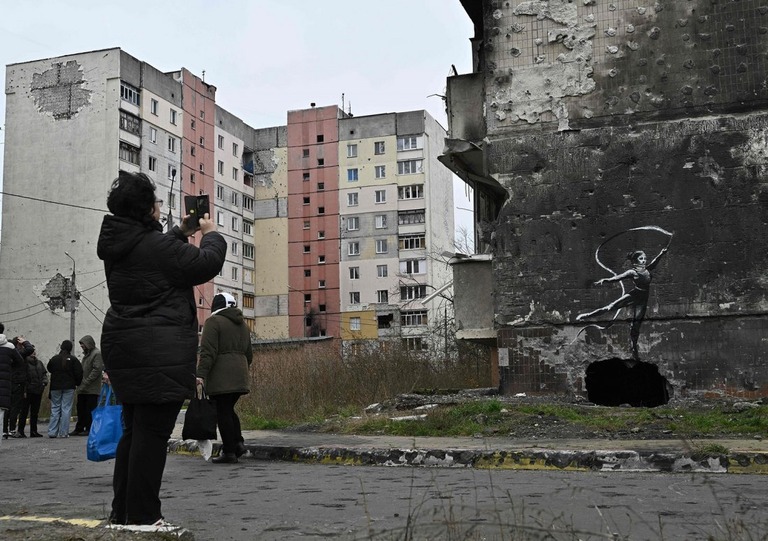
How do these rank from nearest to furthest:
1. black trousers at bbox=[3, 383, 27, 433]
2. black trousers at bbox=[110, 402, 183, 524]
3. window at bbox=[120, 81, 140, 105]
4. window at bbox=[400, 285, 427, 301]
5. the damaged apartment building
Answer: black trousers at bbox=[110, 402, 183, 524] → the damaged apartment building → black trousers at bbox=[3, 383, 27, 433] → window at bbox=[120, 81, 140, 105] → window at bbox=[400, 285, 427, 301]

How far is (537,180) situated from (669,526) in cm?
1273

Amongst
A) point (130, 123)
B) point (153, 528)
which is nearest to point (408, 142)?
point (130, 123)

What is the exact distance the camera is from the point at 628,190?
16.7 metres

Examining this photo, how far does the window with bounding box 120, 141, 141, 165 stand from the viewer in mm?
62562

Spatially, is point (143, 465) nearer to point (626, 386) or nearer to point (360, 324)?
point (626, 386)

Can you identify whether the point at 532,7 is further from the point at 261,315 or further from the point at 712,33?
the point at 261,315

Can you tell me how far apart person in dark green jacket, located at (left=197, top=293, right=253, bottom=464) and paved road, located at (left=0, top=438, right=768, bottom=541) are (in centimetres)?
35

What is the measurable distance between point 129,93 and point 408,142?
2545 cm

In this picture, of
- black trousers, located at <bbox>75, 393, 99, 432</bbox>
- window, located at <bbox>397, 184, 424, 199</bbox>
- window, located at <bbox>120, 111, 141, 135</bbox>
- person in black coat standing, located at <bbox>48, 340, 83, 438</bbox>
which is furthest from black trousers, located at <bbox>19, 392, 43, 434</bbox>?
window, located at <bbox>397, 184, 424, 199</bbox>

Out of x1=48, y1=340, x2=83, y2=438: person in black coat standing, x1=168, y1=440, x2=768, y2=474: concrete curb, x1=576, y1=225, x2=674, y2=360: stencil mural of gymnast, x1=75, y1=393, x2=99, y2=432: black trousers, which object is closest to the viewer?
x1=168, y1=440, x2=768, y2=474: concrete curb

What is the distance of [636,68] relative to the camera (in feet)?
55.7

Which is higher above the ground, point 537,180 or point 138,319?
point 537,180

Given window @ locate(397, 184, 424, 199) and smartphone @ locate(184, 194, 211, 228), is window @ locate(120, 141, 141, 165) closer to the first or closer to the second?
window @ locate(397, 184, 424, 199)

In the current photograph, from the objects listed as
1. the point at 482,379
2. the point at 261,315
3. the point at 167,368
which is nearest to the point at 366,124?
the point at 261,315
